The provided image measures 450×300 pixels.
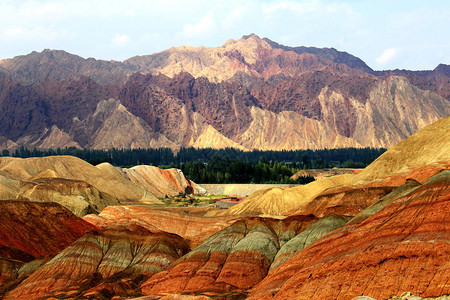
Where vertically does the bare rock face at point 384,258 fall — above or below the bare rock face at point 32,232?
above

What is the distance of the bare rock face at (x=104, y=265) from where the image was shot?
43.5 m

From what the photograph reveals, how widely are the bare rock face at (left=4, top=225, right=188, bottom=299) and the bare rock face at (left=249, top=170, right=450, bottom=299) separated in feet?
46.2

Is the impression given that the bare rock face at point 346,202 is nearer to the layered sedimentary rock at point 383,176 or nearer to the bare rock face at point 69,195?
the layered sedimentary rock at point 383,176

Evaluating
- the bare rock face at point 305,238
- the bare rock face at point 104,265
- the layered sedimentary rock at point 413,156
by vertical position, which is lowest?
the bare rock face at point 104,265

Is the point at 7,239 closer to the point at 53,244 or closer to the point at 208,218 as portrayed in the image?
the point at 53,244

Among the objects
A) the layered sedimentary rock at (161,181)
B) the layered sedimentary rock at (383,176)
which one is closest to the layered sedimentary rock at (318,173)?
the layered sedimentary rock at (161,181)

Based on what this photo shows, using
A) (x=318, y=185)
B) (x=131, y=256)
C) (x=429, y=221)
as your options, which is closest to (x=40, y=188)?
(x=131, y=256)

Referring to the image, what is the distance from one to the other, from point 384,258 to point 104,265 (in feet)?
96.5

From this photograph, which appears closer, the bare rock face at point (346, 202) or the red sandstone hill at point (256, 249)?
the red sandstone hill at point (256, 249)

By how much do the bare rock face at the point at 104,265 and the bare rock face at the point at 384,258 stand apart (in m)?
14.1

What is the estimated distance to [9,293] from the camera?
1741 inches

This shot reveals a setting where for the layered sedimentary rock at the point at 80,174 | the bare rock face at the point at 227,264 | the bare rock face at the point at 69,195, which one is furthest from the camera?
the layered sedimentary rock at the point at 80,174

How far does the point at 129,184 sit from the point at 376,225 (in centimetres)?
8316

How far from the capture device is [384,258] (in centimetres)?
2984
